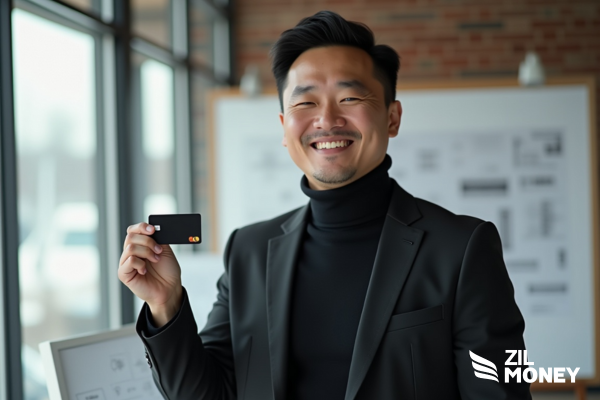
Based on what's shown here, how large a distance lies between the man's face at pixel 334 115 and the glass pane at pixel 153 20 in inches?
86.1

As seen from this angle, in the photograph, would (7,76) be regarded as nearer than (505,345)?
No

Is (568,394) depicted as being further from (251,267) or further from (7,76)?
(7,76)

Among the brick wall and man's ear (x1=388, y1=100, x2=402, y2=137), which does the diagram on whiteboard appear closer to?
man's ear (x1=388, y1=100, x2=402, y2=137)

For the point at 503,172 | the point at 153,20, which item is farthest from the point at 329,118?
the point at 503,172

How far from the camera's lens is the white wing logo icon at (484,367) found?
4.30 feet

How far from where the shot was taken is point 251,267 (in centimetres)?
161

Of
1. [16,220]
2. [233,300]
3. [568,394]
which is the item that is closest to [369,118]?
[233,300]

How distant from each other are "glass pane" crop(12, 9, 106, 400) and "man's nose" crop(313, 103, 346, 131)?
1.44m

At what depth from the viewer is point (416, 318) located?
1363 millimetres

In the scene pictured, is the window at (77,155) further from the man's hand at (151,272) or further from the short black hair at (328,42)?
the short black hair at (328,42)

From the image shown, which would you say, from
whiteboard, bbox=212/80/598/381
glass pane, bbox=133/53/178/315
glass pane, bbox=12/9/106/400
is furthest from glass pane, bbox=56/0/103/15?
whiteboard, bbox=212/80/598/381

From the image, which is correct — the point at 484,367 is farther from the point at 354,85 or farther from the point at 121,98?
the point at 121,98

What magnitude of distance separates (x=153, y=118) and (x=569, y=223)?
2.74 metres

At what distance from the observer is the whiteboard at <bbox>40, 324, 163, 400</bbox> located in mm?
1688
